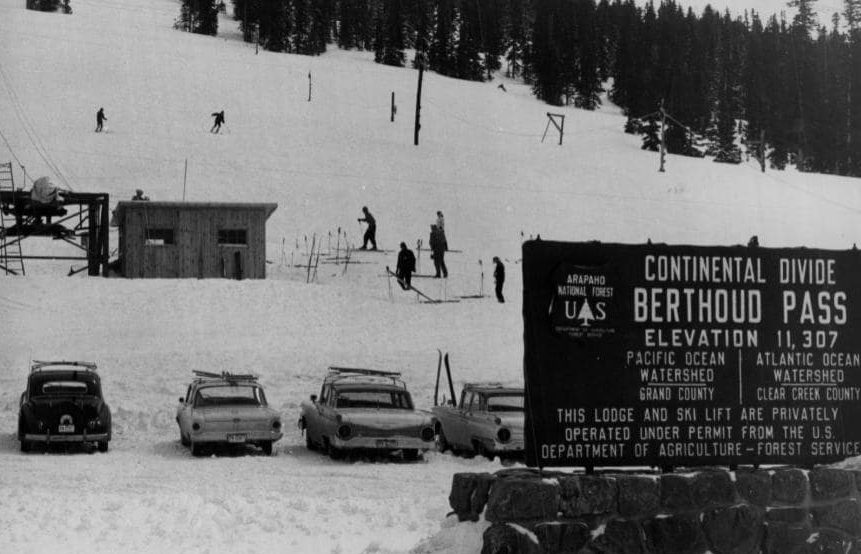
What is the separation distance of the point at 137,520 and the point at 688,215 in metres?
49.2

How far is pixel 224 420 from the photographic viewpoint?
19.5 m

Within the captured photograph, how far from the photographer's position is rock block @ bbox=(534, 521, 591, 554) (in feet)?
30.5

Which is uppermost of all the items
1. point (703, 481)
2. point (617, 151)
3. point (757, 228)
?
point (617, 151)

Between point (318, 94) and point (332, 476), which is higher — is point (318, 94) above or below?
above

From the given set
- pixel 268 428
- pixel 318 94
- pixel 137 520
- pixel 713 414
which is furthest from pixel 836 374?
pixel 318 94

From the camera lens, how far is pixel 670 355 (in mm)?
10273

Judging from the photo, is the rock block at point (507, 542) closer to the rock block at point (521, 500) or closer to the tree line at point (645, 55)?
the rock block at point (521, 500)

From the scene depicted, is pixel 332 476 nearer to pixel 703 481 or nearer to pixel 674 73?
pixel 703 481

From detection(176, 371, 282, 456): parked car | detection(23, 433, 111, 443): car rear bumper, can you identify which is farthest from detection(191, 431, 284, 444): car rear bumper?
detection(23, 433, 111, 443): car rear bumper

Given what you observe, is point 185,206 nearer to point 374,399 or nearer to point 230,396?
point 230,396

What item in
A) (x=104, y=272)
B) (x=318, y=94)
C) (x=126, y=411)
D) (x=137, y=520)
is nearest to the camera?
(x=137, y=520)

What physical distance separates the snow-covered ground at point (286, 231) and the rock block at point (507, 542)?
0.28 m

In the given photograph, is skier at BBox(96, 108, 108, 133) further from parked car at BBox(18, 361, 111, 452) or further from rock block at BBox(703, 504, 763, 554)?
rock block at BBox(703, 504, 763, 554)

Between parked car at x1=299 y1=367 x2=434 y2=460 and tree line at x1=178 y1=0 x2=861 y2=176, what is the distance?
87.0 m
